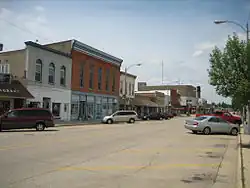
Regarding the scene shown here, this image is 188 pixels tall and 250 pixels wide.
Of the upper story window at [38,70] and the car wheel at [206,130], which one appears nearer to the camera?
the car wheel at [206,130]

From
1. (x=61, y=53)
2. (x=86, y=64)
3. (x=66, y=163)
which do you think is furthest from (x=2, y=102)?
(x=66, y=163)

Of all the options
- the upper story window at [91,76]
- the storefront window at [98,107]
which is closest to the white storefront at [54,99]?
the upper story window at [91,76]

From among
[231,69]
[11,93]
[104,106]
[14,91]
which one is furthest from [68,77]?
[231,69]

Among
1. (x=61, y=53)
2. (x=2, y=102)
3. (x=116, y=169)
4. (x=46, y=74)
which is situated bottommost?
(x=116, y=169)

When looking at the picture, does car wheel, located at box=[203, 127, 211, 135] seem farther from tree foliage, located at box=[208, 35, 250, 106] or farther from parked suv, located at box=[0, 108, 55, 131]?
parked suv, located at box=[0, 108, 55, 131]

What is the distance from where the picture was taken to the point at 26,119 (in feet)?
81.5

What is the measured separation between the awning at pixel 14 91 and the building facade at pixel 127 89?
86.1 feet

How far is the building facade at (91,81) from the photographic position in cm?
4428

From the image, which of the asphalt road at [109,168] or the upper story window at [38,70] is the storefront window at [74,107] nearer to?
the upper story window at [38,70]

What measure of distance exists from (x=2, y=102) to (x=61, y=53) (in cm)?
1108

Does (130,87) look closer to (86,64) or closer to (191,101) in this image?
(86,64)

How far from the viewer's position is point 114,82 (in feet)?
185

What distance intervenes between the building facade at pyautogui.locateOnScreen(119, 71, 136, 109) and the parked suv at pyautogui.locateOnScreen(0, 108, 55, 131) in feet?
106

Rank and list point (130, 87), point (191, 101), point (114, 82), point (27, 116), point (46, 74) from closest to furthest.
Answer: point (27, 116)
point (46, 74)
point (114, 82)
point (130, 87)
point (191, 101)
